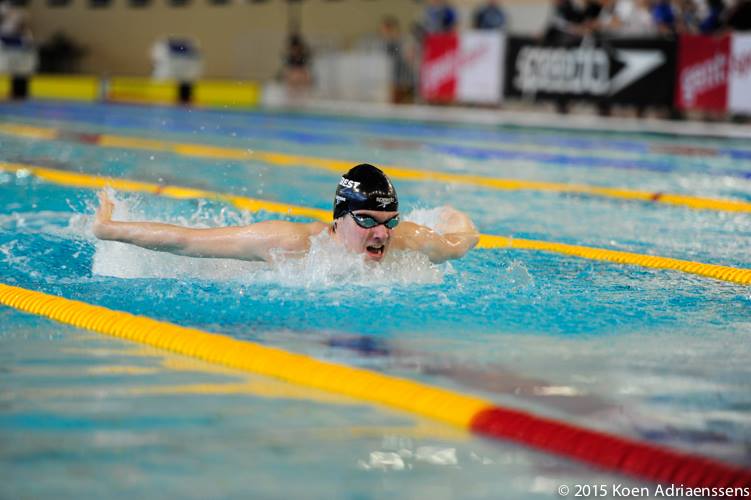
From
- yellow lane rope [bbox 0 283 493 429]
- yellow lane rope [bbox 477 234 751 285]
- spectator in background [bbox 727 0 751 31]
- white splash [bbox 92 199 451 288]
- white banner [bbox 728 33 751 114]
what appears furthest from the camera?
spectator in background [bbox 727 0 751 31]

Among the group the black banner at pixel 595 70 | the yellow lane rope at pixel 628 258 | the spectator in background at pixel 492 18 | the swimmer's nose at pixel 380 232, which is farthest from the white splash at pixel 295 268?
the spectator in background at pixel 492 18

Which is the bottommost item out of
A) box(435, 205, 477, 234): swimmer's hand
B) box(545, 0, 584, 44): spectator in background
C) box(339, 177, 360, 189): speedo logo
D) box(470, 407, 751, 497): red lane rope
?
box(470, 407, 751, 497): red lane rope

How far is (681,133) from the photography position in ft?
42.6

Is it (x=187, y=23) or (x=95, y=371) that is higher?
(x=187, y=23)

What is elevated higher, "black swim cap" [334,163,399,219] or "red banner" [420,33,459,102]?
"red banner" [420,33,459,102]

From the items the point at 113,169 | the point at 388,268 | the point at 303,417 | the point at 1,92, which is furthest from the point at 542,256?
the point at 1,92

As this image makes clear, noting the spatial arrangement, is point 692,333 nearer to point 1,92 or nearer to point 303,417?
point 303,417

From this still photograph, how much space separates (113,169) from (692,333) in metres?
6.07

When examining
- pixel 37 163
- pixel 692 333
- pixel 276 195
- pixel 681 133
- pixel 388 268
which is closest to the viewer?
pixel 692 333

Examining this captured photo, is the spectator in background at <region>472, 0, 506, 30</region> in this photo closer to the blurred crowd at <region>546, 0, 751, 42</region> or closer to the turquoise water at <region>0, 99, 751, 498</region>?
the blurred crowd at <region>546, 0, 751, 42</region>

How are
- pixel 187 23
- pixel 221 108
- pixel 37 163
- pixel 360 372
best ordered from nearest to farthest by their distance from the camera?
1. pixel 360 372
2. pixel 37 163
3. pixel 221 108
4. pixel 187 23

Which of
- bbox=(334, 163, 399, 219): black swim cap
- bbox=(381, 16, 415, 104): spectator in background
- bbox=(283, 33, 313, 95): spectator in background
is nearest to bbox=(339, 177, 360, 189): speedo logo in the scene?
bbox=(334, 163, 399, 219): black swim cap

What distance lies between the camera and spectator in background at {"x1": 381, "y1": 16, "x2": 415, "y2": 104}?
17.1 metres

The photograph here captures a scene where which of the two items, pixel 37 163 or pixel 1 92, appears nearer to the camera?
pixel 37 163
